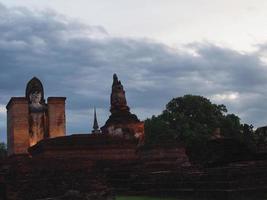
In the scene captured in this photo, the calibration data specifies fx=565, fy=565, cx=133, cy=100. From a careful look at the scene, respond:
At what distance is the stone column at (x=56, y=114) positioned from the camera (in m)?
25.3

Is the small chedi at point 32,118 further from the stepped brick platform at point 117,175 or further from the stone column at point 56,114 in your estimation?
the stepped brick platform at point 117,175

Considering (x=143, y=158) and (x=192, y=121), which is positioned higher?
(x=192, y=121)

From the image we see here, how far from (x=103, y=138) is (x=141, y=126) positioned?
7.03 m

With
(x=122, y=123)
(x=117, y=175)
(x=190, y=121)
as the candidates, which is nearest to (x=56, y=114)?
(x=122, y=123)

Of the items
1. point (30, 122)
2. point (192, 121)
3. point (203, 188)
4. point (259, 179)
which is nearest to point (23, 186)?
point (203, 188)

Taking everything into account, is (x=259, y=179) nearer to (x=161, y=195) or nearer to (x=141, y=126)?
(x=161, y=195)

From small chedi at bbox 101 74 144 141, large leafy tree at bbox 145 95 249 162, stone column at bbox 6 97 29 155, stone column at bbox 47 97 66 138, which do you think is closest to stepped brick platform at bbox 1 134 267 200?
stone column at bbox 6 97 29 155

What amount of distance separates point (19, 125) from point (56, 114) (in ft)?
5.96

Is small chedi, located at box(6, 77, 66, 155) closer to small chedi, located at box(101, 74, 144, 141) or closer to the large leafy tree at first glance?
small chedi, located at box(101, 74, 144, 141)

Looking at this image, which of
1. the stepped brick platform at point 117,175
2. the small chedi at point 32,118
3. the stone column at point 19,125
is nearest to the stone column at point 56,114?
the small chedi at point 32,118

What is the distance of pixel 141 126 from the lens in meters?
26.2

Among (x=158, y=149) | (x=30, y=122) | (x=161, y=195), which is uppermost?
(x=30, y=122)

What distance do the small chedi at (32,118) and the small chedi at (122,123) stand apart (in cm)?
222

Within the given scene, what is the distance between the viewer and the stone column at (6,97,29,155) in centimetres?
2420
